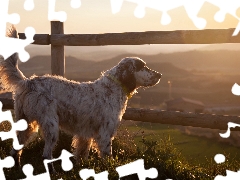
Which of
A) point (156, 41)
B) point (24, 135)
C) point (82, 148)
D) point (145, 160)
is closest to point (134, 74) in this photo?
point (156, 41)

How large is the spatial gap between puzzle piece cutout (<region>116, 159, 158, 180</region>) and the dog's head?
5.82ft

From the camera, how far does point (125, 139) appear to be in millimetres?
7449

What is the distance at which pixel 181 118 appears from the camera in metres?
6.58

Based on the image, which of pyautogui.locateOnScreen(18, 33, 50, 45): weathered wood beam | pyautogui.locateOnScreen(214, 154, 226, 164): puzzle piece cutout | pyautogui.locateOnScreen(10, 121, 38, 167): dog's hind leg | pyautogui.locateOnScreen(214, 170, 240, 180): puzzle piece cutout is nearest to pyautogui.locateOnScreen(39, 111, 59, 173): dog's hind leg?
pyautogui.locateOnScreen(10, 121, 38, 167): dog's hind leg

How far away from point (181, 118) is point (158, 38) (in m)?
1.41

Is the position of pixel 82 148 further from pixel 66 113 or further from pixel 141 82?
pixel 141 82

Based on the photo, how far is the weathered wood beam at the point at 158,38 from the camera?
6141mm

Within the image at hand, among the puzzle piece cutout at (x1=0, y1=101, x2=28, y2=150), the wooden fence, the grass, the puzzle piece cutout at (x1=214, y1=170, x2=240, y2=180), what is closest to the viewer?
the grass

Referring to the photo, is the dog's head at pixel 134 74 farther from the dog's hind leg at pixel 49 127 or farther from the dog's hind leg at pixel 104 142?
the dog's hind leg at pixel 49 127

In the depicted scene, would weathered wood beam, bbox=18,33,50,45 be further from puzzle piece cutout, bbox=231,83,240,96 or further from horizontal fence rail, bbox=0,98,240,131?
puzzle piece cutout, bbox=231,83,240,96

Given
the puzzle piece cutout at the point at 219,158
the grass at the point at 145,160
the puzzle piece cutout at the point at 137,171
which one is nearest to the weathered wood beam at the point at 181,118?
the grass at the point at 145,160

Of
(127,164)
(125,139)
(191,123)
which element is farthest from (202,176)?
(125,139)

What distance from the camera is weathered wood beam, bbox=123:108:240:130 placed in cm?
625

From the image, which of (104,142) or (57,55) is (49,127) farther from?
(57,55)
